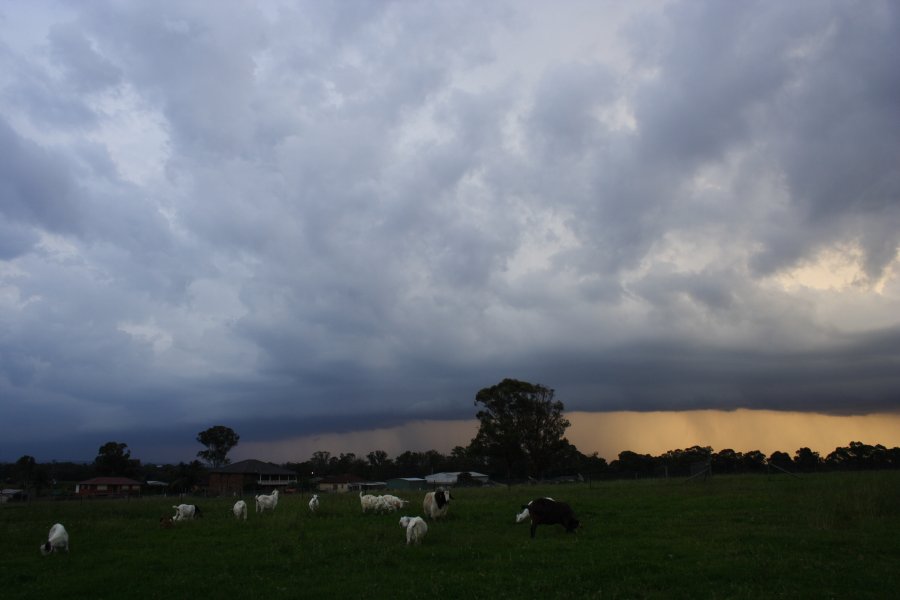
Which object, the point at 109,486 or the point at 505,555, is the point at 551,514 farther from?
the point at 109,486

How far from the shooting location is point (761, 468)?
4962 centimetres

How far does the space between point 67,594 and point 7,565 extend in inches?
224

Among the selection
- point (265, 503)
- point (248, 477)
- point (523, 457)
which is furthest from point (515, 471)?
point (265, 503)

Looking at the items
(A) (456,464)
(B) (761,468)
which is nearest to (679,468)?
(B) (761,468)

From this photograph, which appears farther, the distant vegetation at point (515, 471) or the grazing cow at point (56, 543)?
the distant vegetation at point (515, 471)

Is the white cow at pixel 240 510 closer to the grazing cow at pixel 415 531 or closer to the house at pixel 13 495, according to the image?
the grazing cow at pixel 415 531

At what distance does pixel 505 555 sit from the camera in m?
15.4

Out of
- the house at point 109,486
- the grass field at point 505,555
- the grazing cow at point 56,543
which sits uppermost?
the grazing cow at point 56,543

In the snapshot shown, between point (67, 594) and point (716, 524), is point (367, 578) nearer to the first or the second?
point (67, 594)

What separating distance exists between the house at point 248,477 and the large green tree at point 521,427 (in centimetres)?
3159

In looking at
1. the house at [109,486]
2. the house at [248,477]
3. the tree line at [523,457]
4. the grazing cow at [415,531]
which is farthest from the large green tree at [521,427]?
the grazing cow at [415,531]

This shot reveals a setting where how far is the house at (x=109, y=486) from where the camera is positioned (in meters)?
89.3

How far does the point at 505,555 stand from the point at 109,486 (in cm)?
9560

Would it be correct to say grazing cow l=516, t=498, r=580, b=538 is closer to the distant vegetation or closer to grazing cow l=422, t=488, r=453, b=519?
grazing cow l=422, t=488, r=453, b=519
